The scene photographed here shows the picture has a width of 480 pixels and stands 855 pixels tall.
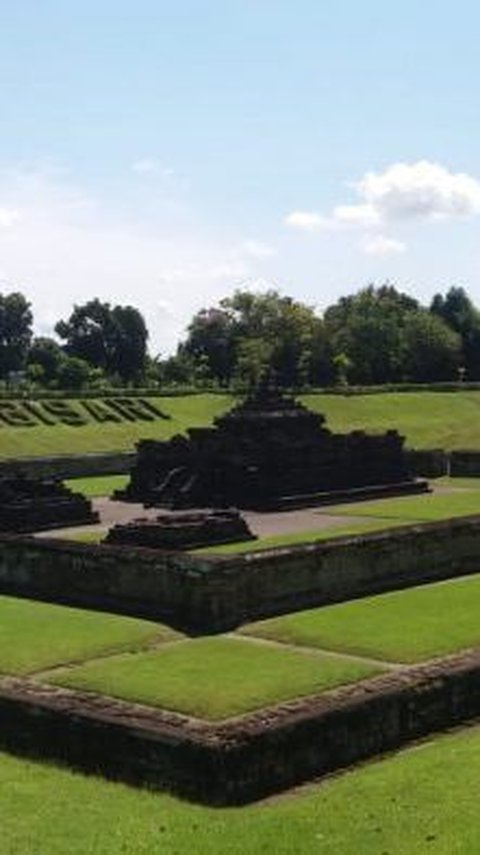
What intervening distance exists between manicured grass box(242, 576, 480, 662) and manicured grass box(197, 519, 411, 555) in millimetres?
2136

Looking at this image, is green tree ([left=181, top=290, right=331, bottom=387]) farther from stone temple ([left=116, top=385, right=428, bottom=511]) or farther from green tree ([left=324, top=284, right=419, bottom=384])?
stone temple ([left=116, top=385, right=428, bottom=511])

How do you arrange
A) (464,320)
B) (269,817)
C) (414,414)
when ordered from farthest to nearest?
1. (464,320)
2. (414,414)
3. (269,817)

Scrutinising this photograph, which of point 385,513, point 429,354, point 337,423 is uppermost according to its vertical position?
point 429,354

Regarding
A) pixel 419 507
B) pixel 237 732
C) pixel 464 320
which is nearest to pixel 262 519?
pixel 419 507

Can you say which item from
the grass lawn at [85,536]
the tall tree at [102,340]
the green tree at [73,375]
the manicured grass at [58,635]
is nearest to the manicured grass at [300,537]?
the grass lawn at [85,536]

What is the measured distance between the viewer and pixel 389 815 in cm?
816

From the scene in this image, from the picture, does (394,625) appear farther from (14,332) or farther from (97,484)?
(14,332)

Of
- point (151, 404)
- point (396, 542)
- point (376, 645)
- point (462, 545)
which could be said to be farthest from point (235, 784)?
point (151, 404)

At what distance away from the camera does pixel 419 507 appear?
77.5 feet

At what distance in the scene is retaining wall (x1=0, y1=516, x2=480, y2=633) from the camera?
14.6m

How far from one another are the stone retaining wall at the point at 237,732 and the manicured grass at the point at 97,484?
52.6 ft

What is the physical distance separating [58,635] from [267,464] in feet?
38.8

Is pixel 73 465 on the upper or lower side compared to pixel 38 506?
upper

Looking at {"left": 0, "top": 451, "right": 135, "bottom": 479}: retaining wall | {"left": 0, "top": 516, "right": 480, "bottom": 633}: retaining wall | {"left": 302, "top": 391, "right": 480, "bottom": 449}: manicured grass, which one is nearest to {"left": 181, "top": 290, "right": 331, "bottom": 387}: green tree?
{"left": 302, "top": 391, "right": 480, "bottom": 449}: manicured grass
